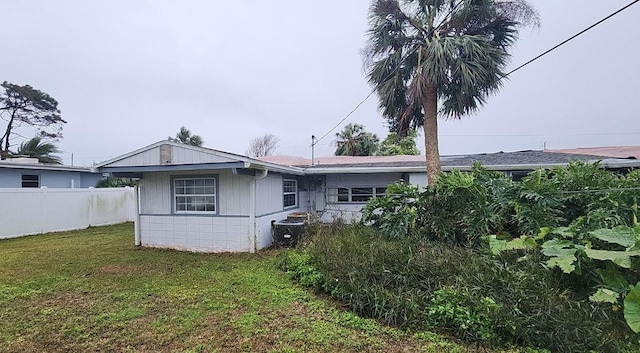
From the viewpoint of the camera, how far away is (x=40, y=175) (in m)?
12.3

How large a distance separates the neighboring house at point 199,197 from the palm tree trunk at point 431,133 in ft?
14.5

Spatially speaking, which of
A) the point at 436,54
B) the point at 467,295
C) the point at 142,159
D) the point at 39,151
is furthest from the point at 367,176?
the point at 39,151

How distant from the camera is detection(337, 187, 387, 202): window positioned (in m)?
10.9

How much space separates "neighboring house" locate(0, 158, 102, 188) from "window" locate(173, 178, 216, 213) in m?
4.85

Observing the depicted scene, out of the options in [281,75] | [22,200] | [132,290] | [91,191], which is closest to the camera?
[132,290]

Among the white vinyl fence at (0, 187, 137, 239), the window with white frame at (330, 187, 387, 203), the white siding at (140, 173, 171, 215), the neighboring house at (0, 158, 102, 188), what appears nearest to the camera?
the white siding at (140, 173, 171, 215)

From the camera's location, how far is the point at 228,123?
84.3 ft

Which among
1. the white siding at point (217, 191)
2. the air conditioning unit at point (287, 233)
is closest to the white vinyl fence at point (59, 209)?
the white siding at point (217, 191)

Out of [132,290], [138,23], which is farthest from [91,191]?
[132,290]

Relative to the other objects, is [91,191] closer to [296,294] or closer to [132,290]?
[132,290]

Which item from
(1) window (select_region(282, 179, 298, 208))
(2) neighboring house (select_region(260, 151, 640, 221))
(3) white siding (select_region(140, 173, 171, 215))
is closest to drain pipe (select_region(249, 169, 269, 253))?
(1) window (select_region(282, 179, 298, 208))

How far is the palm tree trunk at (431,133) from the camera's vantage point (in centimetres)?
911

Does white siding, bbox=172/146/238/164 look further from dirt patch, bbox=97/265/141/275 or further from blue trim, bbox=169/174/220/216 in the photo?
dirt patch, bbox=97/265/141/275

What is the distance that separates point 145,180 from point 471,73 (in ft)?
30.3
